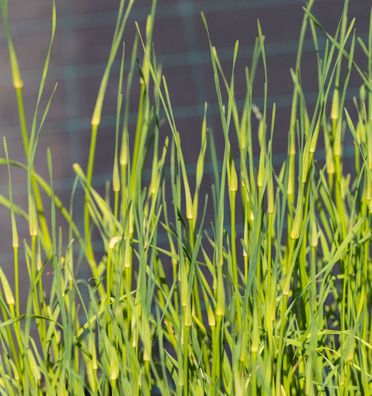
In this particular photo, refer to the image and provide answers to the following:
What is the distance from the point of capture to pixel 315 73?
215 centimetres

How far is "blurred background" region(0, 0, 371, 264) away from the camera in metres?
2.10

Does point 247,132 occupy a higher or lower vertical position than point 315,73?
higher

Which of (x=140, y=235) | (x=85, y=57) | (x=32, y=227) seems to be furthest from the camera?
(x=85, y=57)

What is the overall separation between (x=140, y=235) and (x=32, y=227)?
15 centimetres

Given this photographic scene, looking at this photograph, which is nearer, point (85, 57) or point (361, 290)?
point (361, 290)

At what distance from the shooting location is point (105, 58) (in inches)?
88.1

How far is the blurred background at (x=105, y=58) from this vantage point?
2.10m

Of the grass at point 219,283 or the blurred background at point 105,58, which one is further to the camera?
the blurred background at point 105,58

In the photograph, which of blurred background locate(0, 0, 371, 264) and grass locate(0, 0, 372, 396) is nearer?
grass locate(0, 0, 372, 396)

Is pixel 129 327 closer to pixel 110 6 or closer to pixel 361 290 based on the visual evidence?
pixel 361 290

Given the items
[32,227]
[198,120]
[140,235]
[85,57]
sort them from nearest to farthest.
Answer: [140,235]
[32,227]
[198,120]
[85,57]

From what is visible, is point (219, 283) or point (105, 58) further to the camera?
point (105, 58)

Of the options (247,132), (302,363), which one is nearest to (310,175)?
(247,132)

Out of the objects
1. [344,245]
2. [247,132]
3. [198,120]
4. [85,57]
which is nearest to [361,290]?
[344,245]
